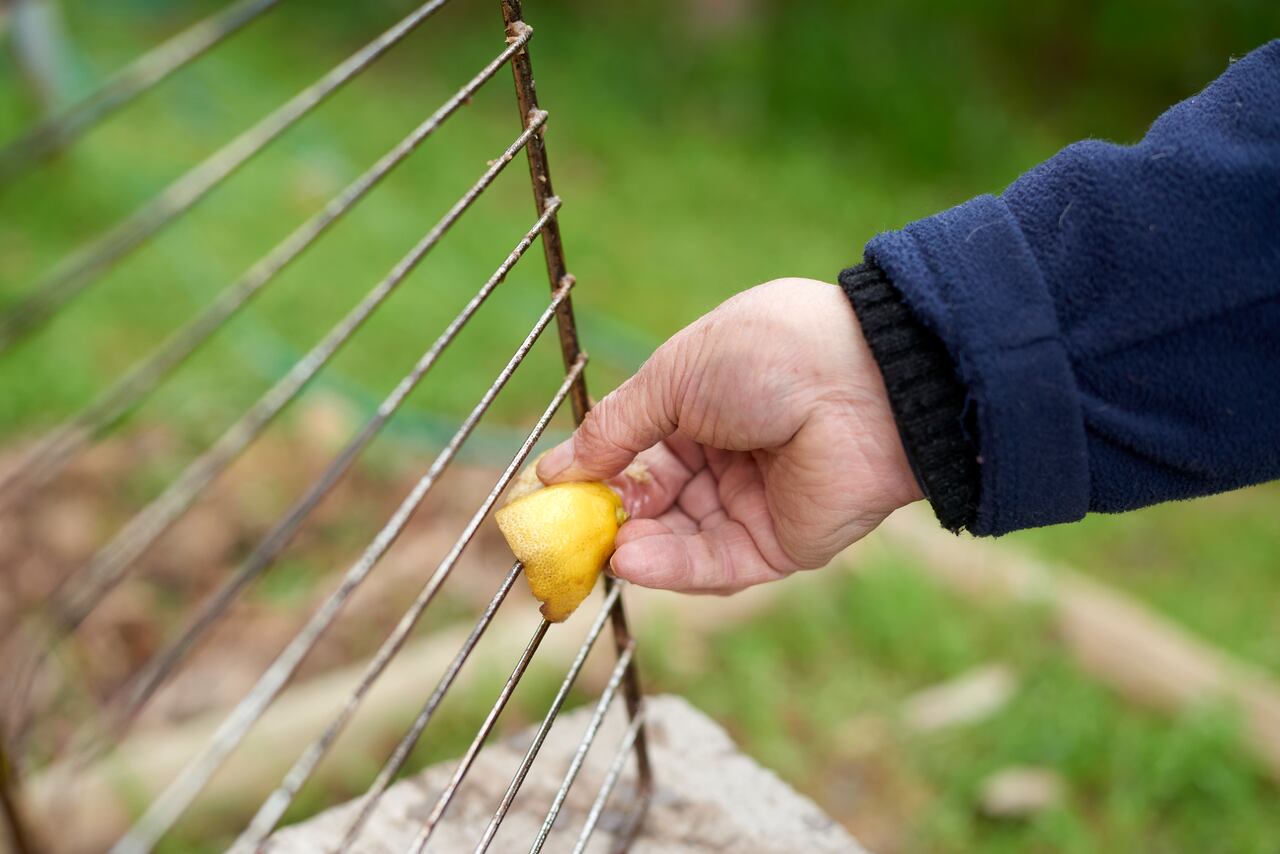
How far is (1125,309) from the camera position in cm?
92

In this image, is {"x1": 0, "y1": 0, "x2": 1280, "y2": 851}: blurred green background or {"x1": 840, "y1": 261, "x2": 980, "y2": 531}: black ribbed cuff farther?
{"x1": 0, "y1": 0, "x2": 1280, "y2": 851}: blurred green background

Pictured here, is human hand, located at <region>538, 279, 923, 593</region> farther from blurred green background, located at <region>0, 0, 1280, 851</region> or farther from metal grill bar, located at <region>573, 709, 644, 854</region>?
blurred green background, located at <region>0, 0, 1280, 851</region>

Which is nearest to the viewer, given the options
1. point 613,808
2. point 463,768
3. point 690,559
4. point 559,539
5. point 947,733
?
point 463,768

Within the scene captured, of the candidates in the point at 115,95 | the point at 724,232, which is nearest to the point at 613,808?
the point at 115,95

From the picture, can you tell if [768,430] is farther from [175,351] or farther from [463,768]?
[175,351]

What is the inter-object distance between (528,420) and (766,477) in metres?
1.69

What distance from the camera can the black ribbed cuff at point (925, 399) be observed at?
964mm

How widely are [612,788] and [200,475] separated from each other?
0.54 meters

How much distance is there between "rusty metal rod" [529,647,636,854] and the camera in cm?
96

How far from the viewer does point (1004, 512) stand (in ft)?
3.17

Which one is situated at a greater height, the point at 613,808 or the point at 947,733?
the point at 613,808

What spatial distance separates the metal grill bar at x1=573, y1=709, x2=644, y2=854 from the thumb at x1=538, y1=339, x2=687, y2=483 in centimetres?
28

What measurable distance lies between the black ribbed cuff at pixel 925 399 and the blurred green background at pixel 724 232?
1034 mm

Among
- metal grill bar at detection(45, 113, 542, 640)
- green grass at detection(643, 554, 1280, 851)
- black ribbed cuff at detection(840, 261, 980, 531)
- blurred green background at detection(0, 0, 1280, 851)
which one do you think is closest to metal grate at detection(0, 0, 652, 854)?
metal grill bar at detection(45, 113, 542, 640)
